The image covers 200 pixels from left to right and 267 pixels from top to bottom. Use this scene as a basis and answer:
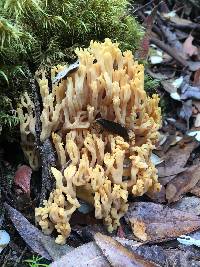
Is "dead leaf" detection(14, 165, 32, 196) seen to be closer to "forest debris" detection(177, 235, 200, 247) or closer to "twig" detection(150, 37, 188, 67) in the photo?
"forest debris" detection(177, 235, 200, 247)

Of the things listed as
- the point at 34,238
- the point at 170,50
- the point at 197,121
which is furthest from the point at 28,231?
the point at 170,50

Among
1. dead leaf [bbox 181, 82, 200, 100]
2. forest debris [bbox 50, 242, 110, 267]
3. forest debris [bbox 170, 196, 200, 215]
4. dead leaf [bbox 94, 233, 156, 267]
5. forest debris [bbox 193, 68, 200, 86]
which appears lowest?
forest debris [bbox 170, 196, 200, 215]

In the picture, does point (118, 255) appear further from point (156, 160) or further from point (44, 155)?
point (156, 160)

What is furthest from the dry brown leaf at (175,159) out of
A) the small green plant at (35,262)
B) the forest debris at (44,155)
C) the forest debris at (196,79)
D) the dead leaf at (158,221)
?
the small green plant at (35,262)

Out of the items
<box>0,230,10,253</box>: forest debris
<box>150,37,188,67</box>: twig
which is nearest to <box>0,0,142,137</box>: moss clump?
<box>0,230,10,253</box>: forest debris

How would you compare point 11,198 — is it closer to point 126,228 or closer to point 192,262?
point 126,228
